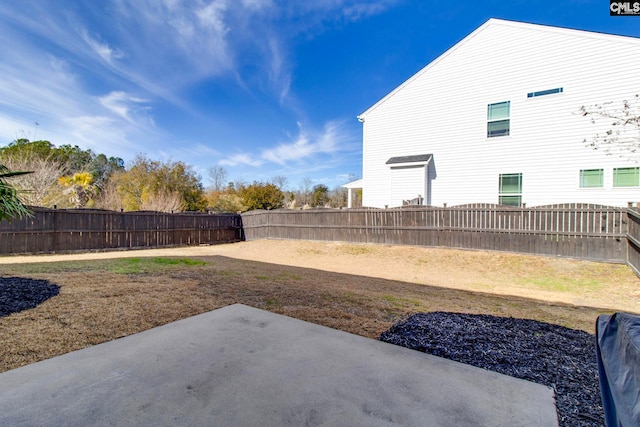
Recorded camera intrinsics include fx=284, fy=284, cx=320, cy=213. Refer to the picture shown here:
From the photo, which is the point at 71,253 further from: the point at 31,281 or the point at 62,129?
the point at 62,129

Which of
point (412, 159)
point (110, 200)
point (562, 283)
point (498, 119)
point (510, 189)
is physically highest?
point (498, 119)

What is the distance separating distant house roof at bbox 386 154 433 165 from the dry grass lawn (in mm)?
5619

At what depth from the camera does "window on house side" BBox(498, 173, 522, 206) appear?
11406mm

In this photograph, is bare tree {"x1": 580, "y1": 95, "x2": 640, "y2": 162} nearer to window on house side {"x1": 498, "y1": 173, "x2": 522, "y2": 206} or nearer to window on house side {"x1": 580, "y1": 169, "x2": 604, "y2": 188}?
window on house side {"x1": 580, "y1": 169, "x2": 604, "y2": 188}

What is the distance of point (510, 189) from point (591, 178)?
2.45 metres

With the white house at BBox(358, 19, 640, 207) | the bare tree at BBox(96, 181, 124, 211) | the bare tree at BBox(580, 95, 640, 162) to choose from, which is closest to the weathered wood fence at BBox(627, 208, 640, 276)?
the bare tree at BBox(580, 95, 640, 162)

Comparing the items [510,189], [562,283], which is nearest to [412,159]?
[510,189]

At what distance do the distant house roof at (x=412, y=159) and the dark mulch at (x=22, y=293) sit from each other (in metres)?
12.5

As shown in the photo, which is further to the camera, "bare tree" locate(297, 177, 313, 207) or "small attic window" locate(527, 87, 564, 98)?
"bare tree" locate(297, 177, 313, 207)

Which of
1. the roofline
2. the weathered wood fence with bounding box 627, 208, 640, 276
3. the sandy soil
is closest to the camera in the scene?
the sandy soil

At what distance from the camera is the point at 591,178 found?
33.7 feet

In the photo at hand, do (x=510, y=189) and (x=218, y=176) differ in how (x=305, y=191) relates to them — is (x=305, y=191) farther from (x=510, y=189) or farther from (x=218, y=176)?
(x=510, y=189)

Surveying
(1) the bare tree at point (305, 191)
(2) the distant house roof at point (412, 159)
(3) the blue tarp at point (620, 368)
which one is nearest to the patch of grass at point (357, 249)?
(2) the distant house roof at point (412, 159)

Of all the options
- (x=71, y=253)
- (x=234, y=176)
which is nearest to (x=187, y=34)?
(x=71, y=253)
